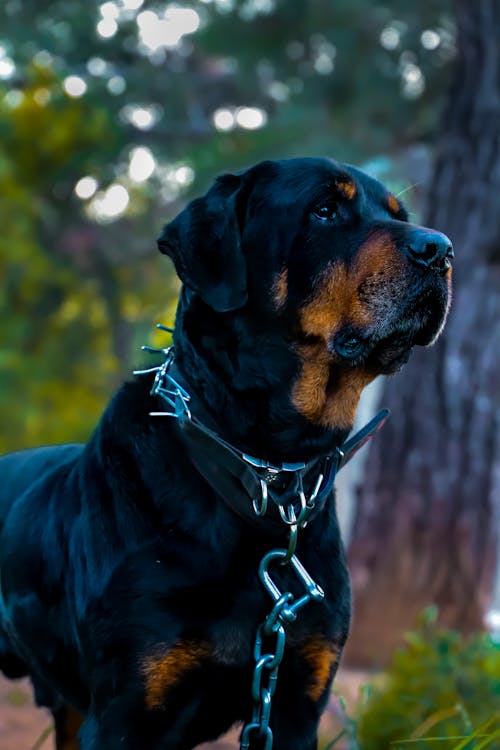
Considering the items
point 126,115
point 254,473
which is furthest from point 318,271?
point 126,115

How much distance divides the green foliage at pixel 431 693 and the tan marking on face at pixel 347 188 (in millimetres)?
1835

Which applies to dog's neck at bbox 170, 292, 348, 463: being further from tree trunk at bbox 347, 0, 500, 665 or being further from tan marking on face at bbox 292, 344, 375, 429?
tree trunk at bbox 347, 0, 500, 665

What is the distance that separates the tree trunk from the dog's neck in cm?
333

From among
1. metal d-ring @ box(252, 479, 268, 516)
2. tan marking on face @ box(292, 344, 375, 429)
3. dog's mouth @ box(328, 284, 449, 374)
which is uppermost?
dog's mouth @ box(328, 284, 449, 374)

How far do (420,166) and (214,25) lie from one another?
3.18 metres

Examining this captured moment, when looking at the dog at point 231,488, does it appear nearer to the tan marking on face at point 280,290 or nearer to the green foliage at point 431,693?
the tan marking on face at point 280,290

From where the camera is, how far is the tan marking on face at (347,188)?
8.76ft

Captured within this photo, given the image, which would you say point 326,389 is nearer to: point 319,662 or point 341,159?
point 319,662

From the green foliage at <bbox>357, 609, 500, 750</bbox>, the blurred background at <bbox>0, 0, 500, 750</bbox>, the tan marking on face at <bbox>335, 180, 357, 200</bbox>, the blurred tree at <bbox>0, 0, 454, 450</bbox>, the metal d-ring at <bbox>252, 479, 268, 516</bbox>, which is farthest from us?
the blurred tree at <bbox>0, 0, 454, 450</bbox>

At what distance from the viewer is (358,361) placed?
2.54 meters

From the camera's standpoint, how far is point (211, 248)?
2537 mm

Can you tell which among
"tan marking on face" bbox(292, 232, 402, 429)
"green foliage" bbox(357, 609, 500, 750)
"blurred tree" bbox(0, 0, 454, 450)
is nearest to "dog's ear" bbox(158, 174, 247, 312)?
"tan marking on face" bbox(292, 232, 402, 429)

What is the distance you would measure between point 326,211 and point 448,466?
3.39m

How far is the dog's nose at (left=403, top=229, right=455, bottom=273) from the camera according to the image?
2445 mm
